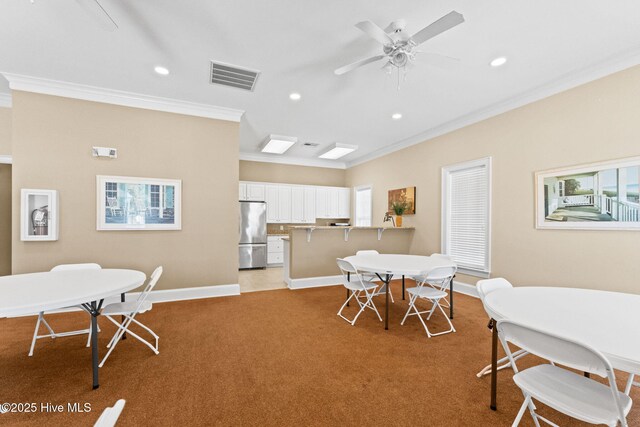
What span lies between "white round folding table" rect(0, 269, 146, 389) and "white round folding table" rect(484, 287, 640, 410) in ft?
8.61

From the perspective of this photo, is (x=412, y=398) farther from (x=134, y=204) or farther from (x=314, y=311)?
(x=134, y=204)

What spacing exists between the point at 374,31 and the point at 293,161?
229 inches

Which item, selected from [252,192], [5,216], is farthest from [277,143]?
[5,216]

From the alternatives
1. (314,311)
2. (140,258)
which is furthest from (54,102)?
(314,311)

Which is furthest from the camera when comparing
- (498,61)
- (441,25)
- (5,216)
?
(5,216)

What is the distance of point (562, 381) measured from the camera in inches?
54.7

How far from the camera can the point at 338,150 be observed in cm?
668

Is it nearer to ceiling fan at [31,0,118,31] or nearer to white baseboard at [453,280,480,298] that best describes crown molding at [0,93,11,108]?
ceiling fan at [31,0,118,31]

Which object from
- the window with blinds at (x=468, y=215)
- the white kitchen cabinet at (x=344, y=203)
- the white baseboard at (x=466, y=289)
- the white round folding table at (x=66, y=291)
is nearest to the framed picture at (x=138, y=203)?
the white round folding table at (x=66, y=291)

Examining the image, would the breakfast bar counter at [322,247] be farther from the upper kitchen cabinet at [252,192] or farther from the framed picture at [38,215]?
the framed picture at [38,215]

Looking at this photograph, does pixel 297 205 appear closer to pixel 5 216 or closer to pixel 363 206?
pixel 363 206

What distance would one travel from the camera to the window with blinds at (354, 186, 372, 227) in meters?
7.49

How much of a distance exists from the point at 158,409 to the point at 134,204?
306 centimetres

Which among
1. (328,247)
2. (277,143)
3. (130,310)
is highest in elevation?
(277,143)
